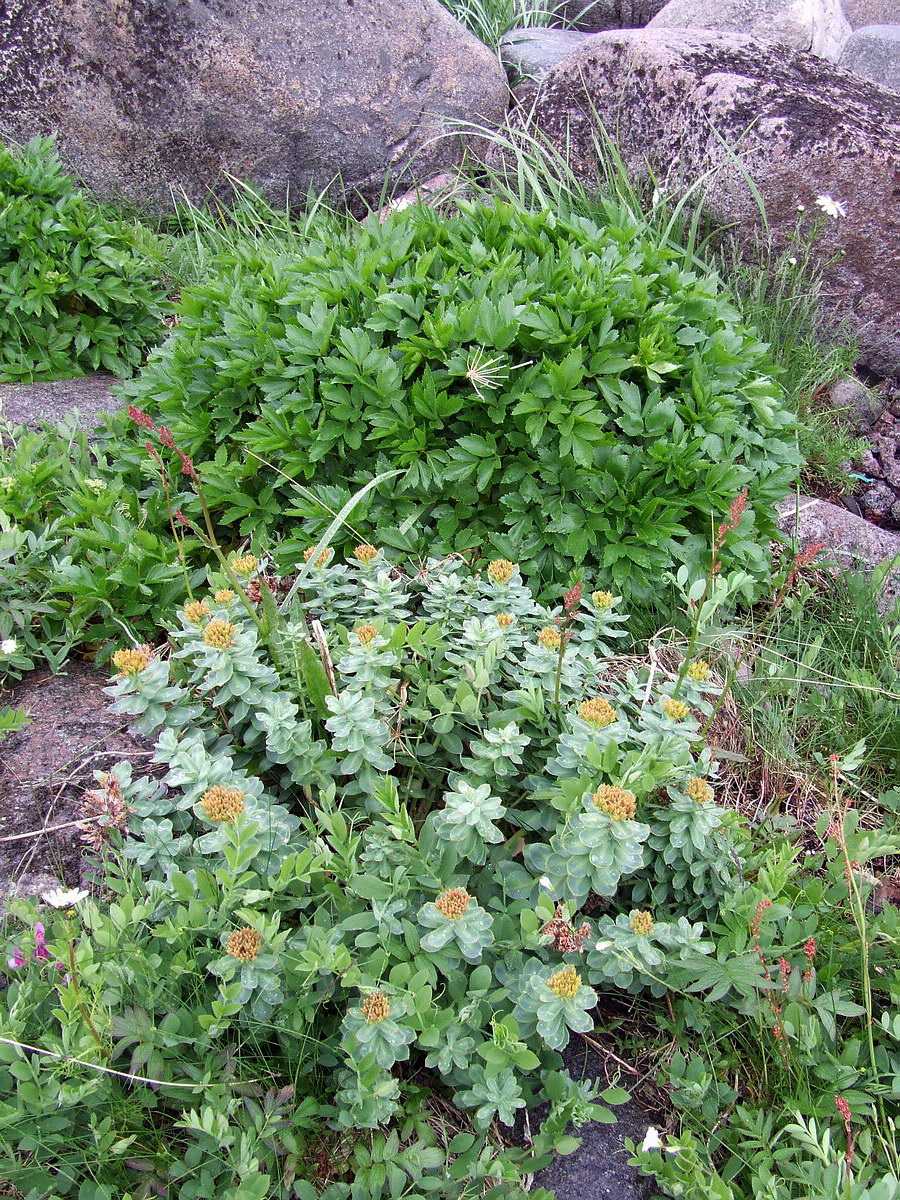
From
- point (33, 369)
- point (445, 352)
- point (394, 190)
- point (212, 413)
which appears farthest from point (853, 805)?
point (394, 190)

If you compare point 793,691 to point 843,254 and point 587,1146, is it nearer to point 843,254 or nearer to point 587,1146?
point 587,1146

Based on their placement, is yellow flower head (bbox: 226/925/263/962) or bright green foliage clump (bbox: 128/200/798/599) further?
bright green foliage clump (bbox: 128/200/798/599)

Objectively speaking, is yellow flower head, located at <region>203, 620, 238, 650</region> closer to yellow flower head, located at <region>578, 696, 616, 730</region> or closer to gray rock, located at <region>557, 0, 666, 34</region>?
yellow flower head, located at <region>578, 696, 616, 730</region>

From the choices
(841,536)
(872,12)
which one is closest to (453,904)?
(841,536)

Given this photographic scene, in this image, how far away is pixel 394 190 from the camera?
17.3ft

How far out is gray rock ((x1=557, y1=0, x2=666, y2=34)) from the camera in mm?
8445

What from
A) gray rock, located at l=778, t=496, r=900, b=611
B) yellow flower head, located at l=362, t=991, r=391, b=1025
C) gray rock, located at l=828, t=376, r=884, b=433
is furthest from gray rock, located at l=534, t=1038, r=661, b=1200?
gray rock, located at l=828, t=376, r=884, b=433

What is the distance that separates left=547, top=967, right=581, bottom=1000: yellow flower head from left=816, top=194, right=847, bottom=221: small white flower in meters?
3.62

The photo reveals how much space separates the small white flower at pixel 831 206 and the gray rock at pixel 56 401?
10.6 ft

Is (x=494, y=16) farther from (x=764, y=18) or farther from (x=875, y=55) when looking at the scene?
(x=875, y=55)

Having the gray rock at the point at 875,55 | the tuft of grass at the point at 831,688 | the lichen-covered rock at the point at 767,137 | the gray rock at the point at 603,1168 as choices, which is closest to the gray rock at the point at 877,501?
the lichen-covered rock at the point at 767,137

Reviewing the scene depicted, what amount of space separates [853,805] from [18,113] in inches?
213

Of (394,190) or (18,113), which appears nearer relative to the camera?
(18,113)

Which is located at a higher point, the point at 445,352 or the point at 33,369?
the point at 445,352
